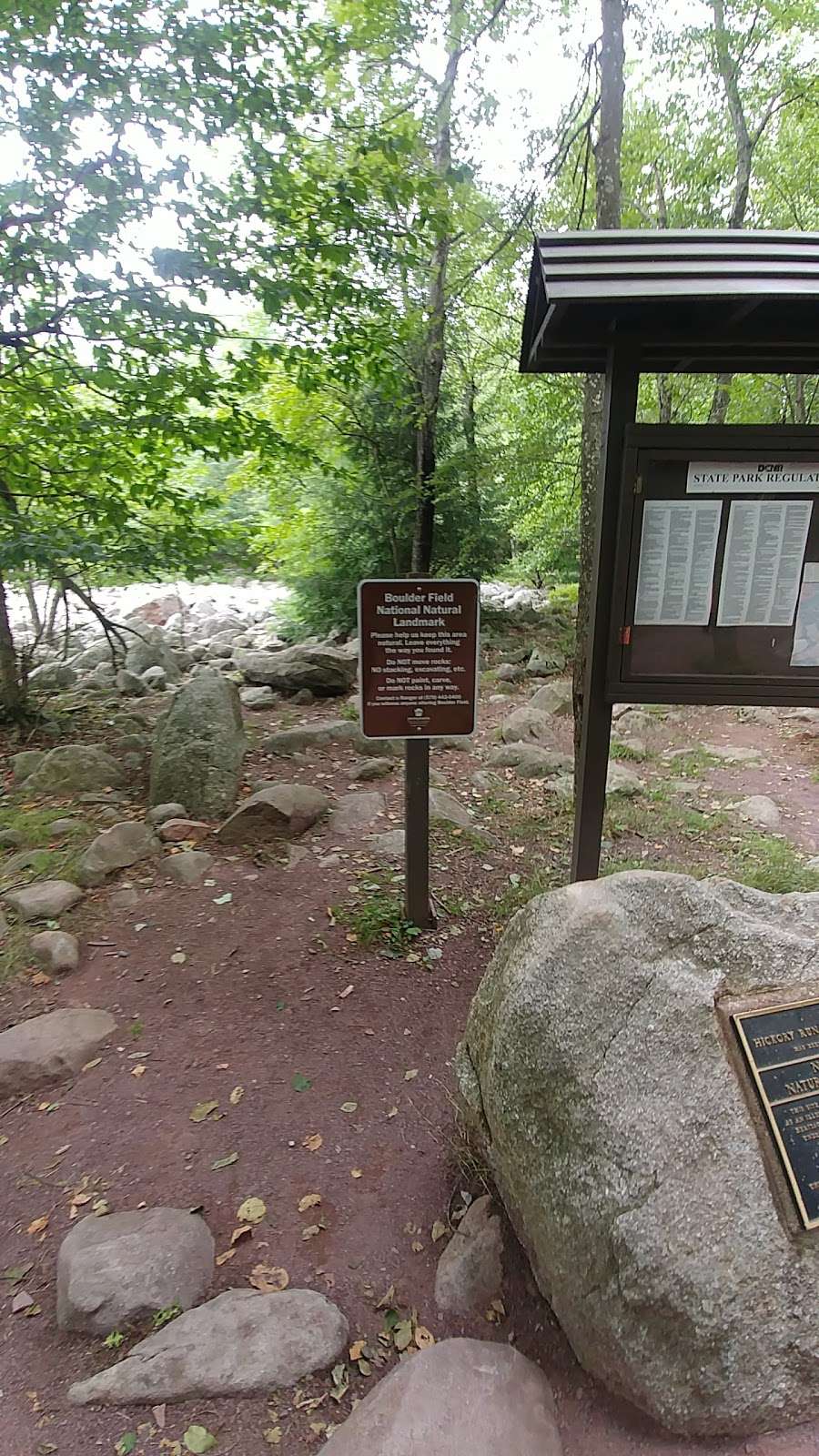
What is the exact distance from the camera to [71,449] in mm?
7164

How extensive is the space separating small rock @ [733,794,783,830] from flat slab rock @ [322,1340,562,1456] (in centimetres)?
488

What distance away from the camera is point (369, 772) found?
7.50 m

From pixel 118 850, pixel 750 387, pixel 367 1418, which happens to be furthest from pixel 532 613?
pixel 367 1418

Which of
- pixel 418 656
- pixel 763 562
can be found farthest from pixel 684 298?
pixel 418 656

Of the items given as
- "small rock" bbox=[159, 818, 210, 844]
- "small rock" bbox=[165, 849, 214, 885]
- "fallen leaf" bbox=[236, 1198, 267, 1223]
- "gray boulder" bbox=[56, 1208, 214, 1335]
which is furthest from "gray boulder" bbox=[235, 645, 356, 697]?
"gray boulder" bbox=[56, 1208, 214, 1335]

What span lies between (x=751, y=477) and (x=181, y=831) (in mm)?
4823

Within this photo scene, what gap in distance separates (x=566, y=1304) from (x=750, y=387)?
13376 mm

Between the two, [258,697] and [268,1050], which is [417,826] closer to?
[268,1050]

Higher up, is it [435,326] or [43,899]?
[435,326]

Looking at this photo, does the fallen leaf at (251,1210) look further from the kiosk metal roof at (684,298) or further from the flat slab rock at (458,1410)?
the kiosk metal roof at (684,298)

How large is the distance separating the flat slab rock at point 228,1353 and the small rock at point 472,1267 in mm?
371

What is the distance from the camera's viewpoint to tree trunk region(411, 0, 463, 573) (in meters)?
8.16

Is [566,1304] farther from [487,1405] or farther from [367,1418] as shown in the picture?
[367,1418]

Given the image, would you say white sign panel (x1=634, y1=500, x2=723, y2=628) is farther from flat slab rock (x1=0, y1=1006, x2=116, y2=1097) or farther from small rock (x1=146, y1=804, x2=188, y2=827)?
small rock (x1=146, y1=804, x2=188, y2=827)
